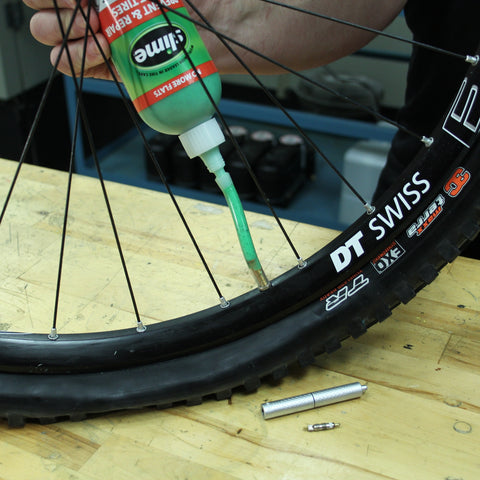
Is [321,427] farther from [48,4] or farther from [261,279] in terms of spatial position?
[48,4]

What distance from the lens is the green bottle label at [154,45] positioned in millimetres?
419

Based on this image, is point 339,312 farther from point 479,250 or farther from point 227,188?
point 479,250

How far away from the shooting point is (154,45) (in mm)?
421

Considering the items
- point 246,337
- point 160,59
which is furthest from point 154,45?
point 246,337

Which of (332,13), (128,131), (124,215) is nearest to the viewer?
(332,13)

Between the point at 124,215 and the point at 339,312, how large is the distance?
334mm

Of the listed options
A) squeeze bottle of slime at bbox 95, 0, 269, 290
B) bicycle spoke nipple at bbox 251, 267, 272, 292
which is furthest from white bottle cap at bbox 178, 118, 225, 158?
bicycle spoke nipple at bbox 251, 267, 272, 292

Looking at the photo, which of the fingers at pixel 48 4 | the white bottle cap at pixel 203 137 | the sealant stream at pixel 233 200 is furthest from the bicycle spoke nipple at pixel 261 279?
the fingers at pixel 48 4

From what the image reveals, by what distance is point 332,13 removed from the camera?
63cm

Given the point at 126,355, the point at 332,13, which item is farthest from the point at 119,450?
the point at 332,13

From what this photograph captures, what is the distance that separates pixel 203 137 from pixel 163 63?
0.06 metres

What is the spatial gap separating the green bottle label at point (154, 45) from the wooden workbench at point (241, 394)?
0.24 m

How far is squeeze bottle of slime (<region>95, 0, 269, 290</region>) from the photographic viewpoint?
42 centimetres

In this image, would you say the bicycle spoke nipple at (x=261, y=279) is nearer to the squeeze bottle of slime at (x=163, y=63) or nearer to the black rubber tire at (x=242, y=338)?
the black rubber tire at (x=242, y=338)
